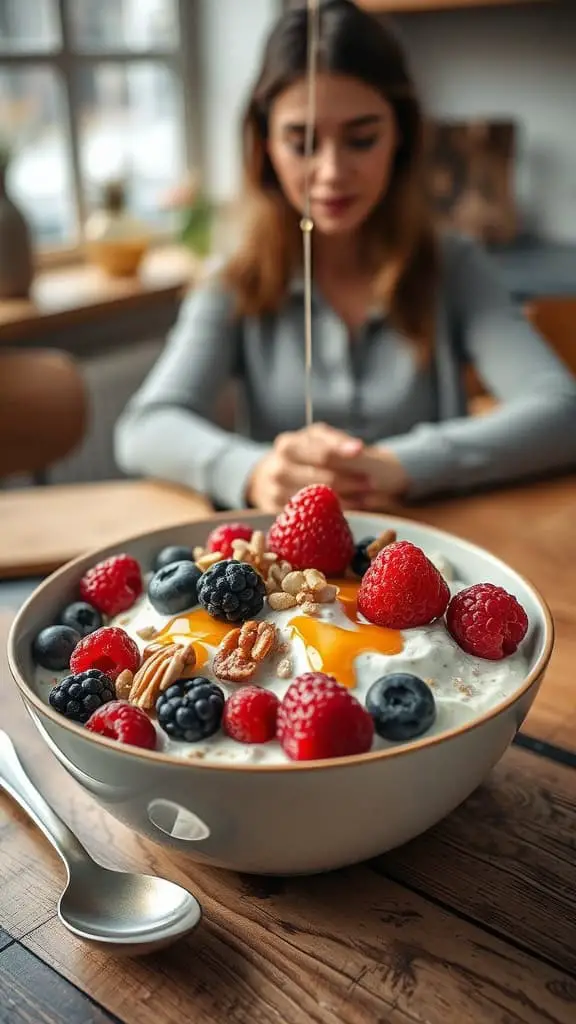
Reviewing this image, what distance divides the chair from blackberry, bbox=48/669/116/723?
0.96 meters

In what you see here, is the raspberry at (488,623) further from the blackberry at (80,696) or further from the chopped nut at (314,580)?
the blackberry at (80,696)

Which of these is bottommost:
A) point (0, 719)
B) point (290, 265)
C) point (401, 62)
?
point (0, 719)

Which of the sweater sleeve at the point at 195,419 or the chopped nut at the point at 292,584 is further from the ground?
the chopped nut at the point at 292,584

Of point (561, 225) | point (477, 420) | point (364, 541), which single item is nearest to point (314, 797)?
point (364, 541)

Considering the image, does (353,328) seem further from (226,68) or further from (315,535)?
(226,68)

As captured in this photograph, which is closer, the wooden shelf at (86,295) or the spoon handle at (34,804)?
the spoon handle at (34,804)

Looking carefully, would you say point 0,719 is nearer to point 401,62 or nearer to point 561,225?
point 401,62

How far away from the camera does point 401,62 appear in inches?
50.1

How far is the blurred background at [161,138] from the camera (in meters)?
2.39

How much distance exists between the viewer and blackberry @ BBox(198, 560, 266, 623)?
60cm

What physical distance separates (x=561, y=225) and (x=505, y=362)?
1383mm

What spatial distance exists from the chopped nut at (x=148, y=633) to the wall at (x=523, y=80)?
2.25 m

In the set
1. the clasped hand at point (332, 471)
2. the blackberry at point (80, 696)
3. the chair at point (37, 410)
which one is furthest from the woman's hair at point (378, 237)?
the blackberry at point (80, 696)

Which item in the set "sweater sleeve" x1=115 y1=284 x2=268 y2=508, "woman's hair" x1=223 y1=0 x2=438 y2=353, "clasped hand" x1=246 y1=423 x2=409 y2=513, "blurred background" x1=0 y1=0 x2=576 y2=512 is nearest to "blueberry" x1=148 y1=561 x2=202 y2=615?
A: "clasped hand" x1=246 y1=423 x2=409 y2=513
